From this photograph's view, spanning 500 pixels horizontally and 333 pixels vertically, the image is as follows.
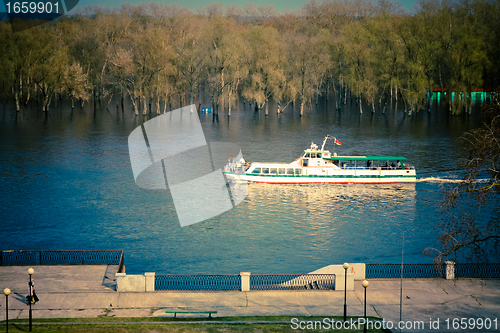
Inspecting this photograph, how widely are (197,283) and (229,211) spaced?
24302 mm

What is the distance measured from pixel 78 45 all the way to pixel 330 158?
117m

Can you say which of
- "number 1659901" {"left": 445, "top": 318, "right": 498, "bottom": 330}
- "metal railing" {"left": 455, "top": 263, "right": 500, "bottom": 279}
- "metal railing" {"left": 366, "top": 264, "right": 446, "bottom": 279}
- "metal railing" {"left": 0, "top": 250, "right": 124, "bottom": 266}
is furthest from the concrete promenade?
"metal railing" {"left": 0, "top": 250, "right": 124, "bottom": 266}

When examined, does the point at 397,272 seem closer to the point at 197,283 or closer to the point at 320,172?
the point at 197,283

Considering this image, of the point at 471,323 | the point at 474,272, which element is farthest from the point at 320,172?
the point at 471,323

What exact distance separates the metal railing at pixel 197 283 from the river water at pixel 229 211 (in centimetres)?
323

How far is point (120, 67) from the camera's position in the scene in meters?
151

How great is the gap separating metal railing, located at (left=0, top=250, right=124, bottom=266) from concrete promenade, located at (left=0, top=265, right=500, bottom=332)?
4.85 m

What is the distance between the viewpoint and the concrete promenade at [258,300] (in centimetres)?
3173

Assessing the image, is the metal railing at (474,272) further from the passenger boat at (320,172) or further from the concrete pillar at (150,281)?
the passenger boat at (320,172)

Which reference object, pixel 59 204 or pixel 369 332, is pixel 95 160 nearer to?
pixel 59 204

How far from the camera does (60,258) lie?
4534 cm

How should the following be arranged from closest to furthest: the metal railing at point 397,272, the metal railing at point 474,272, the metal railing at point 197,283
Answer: the metal railing at point 197,283 → the metal railing at point 474,272 → the metal railing at point 397,272

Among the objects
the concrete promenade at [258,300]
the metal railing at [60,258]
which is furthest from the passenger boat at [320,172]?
the concrete promenade at [258,300]

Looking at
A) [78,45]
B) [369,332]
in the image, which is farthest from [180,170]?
[78,45]
